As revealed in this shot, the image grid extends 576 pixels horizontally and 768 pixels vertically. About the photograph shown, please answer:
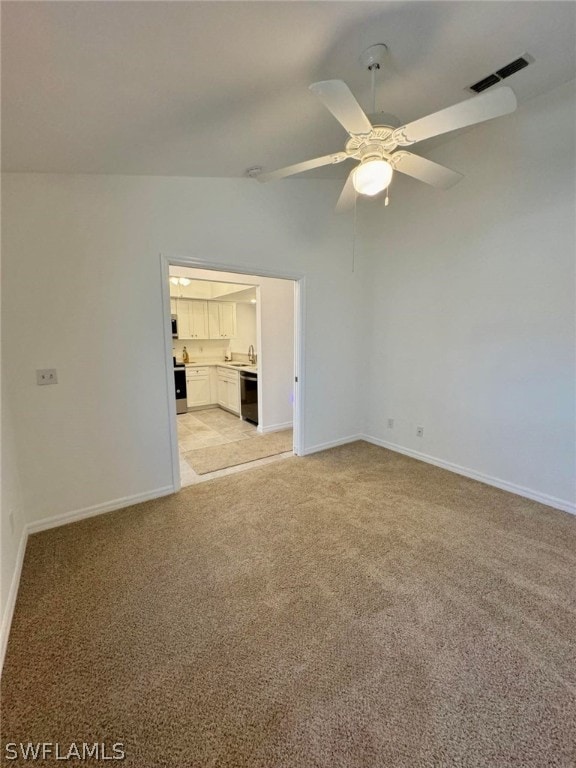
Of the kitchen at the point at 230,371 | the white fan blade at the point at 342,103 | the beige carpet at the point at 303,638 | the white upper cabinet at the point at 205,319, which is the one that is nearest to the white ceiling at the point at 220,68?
the white fan blade at the point at 342,103

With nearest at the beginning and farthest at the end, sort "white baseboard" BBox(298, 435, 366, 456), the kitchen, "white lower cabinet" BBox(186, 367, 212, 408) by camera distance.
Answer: "white baseboard" BBox(298, 435, 366, 456) < the kitchen < "white lower cabinet" BBox(186, 367, 212, 408)

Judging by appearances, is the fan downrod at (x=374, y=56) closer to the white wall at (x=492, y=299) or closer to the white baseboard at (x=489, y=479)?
the white wall at (x=492, y=299)

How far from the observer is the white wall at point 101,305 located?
2164 millimetres

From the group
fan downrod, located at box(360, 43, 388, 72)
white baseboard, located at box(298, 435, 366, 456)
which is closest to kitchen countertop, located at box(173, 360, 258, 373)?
white baseboard, located at box(298, 435, 366, 456)

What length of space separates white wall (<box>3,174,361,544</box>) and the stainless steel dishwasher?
2.16 metres

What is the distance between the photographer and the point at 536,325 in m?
2.65

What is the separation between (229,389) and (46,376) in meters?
3.56

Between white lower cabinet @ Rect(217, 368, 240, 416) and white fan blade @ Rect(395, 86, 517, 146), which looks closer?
white fan blade @ Rect(395, 86, 517, 146)

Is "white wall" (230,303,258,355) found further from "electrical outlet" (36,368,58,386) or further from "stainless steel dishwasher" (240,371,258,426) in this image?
"electrical outlet" (36,368,58,386)

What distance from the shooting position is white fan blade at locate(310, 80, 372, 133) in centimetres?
121

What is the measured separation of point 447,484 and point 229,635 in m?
2.40

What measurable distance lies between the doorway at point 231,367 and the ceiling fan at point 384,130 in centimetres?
156

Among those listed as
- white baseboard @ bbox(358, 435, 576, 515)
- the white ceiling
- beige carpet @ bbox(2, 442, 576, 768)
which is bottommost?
beige carpet @ bbox(2, 442, 576, 768)

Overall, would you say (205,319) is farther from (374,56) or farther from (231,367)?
(374,56)
